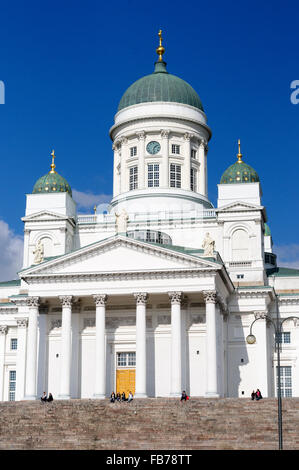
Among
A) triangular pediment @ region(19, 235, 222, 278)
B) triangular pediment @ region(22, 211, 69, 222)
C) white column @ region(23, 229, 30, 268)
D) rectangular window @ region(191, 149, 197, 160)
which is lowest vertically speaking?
triangular pediment @ region(19, 235, 222, 278)

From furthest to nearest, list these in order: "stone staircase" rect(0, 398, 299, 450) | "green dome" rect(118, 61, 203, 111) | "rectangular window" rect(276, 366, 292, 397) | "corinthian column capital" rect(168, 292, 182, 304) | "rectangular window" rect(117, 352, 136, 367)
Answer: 1. "green dome" rect(118, 61, 203, 111)
2. "rectangular window" rect(276, 366, 292, 397)
3. "rectangular window" rect(117, 352, 136, 367)
4. "corinthian column capital" rect(168, 292, 182, 304)
5. "stone staircase" rect(0, 398, 299, 450)

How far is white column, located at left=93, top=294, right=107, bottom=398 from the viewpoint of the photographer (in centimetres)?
5125

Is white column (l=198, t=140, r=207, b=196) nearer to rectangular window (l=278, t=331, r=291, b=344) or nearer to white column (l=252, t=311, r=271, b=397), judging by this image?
rectangular window (l=278, t=331, r=291, b=344)

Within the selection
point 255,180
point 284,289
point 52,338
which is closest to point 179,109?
point 255,180

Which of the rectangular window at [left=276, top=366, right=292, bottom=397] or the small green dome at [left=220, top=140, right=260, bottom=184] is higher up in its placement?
the small green dome at [left=220, top=140, right=260, bottom=184]

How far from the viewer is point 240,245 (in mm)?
60812

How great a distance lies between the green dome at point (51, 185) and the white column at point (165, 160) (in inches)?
306

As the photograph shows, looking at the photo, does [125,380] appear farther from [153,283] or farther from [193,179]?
[193,179]

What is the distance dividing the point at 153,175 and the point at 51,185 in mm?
8897

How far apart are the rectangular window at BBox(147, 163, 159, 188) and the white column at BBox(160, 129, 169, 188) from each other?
714 mm

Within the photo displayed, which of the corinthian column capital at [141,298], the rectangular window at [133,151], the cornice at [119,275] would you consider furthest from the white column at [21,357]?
the rectangular window at [133,151]

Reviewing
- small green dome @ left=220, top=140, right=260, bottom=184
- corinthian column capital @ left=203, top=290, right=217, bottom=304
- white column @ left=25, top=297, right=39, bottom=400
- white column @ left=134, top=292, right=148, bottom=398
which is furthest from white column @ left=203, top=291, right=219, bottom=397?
small green dome @ left=220, top=140, right=260, bottom=184

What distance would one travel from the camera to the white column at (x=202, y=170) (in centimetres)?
6894
